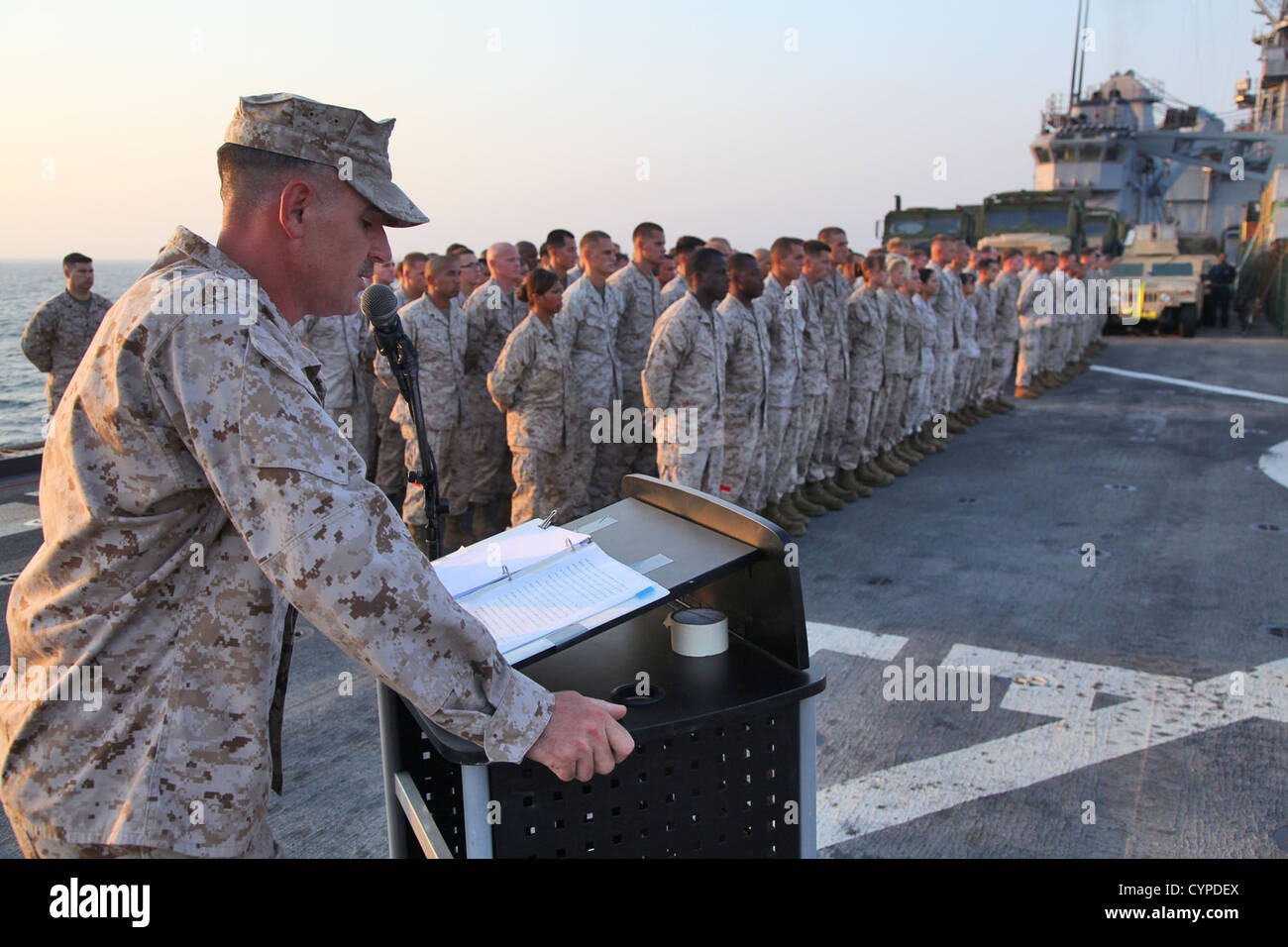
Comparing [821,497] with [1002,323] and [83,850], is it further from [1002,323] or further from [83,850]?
[83,850]

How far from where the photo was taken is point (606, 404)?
20.9ft

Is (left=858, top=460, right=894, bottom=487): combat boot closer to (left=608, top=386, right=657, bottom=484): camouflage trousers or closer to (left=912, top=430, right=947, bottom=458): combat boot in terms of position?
(left=912, top=430, right=947, bottom=458): combat boot

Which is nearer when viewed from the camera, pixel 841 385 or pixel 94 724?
pixel 94 724

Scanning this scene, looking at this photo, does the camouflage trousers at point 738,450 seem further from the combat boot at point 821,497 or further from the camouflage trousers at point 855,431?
the camouflage trousers at point 855,431

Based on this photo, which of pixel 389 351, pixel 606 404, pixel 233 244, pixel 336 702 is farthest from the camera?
pixel 606 404

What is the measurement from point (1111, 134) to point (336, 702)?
29022mm

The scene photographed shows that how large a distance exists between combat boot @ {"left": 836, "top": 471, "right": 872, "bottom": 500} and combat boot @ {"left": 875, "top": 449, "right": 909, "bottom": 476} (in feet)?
1.54

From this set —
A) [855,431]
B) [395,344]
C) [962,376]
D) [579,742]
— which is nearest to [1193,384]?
[962,376]

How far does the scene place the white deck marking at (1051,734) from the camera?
9.68ft

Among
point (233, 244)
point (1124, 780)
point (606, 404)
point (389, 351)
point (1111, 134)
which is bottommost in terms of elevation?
point (1124, 780)

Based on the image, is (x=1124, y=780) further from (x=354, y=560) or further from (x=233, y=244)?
(x=233, y=244)

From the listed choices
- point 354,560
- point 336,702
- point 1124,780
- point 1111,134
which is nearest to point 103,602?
point 354,560

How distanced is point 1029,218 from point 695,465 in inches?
611

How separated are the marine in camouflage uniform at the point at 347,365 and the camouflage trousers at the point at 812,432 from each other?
10.1ft
